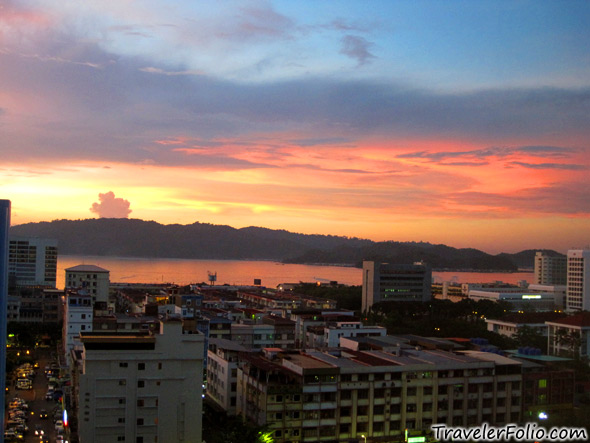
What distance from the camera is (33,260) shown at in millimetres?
33406

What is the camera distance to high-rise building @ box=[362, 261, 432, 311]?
28672 millimetres

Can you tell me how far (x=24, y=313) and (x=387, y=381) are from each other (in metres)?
14.6

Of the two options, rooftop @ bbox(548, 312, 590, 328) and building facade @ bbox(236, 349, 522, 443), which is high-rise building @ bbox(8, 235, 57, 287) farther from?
building facade @ bbox(236, 349, 522, 443)

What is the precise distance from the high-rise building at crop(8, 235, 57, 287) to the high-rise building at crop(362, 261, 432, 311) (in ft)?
49.3

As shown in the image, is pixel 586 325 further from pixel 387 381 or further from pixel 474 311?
pixel 387 381

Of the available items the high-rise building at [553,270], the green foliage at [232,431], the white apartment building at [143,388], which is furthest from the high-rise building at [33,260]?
the high-rise building at [553,270]

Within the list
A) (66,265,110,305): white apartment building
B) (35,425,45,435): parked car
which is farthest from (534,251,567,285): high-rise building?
(35,425,45,435): parked car

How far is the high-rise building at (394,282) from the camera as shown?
2867 cm

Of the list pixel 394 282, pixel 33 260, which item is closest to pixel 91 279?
pixel 33 260

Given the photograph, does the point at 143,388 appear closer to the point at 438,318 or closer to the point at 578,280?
the point at 438,318

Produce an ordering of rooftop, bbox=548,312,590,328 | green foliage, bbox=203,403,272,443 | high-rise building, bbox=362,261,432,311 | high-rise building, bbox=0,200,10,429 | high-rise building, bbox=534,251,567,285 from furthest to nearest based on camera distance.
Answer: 1. high-rise building, bbox=534,251,567,285
2. high-rise building, bbox=362,261,432,311
3. rooftop, bbox=548,312,590,328
4. green foliage, bbox=203,403,272,443
5. high-rise building, bbox=0,200,10,429

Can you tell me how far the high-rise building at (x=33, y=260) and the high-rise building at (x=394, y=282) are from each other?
15.0 m

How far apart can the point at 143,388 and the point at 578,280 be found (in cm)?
2361

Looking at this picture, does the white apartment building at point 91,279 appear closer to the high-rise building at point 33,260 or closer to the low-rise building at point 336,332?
the low-rise building at point 336,332
